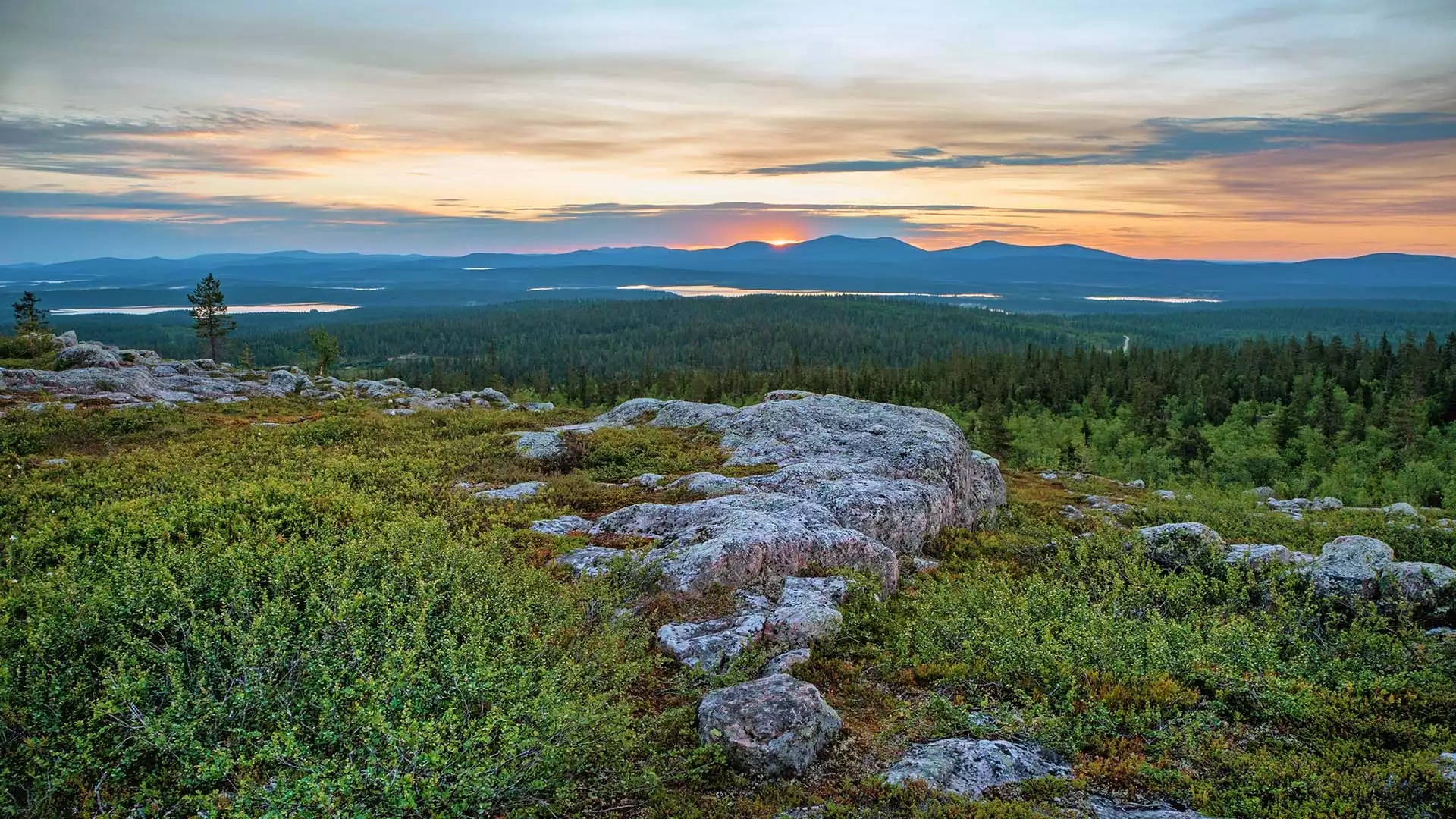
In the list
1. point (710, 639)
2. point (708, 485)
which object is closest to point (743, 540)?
point (710, 639)

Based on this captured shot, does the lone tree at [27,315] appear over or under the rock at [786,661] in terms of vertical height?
over

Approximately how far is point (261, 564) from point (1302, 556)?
73.1 ft

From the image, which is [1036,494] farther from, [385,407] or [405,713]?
[385,407]

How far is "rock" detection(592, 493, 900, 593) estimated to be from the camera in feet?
42.5

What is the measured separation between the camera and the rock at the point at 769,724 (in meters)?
8.14

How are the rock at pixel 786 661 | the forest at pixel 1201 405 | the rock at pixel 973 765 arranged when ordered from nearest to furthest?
1. the rock at pixel 973 765
2. the rock at pixel 786 661
3. the forest at pixel 1201 405

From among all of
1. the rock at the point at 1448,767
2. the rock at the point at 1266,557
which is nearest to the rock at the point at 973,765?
the rock at the point at 1448,767

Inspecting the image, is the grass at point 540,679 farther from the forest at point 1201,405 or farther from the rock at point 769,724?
the forest at point 1201,405

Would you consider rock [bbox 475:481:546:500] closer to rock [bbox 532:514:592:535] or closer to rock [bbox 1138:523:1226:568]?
rock [bbox 532:514:592:535]

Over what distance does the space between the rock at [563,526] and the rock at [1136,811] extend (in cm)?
1153

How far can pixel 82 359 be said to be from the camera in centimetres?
3669

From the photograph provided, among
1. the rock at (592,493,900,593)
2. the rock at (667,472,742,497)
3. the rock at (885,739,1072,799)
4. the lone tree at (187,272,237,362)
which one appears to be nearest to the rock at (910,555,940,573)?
the rock at (592,493,900,593)

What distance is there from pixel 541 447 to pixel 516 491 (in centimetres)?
444

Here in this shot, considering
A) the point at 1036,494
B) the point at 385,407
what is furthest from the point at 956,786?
the point at 385,407
